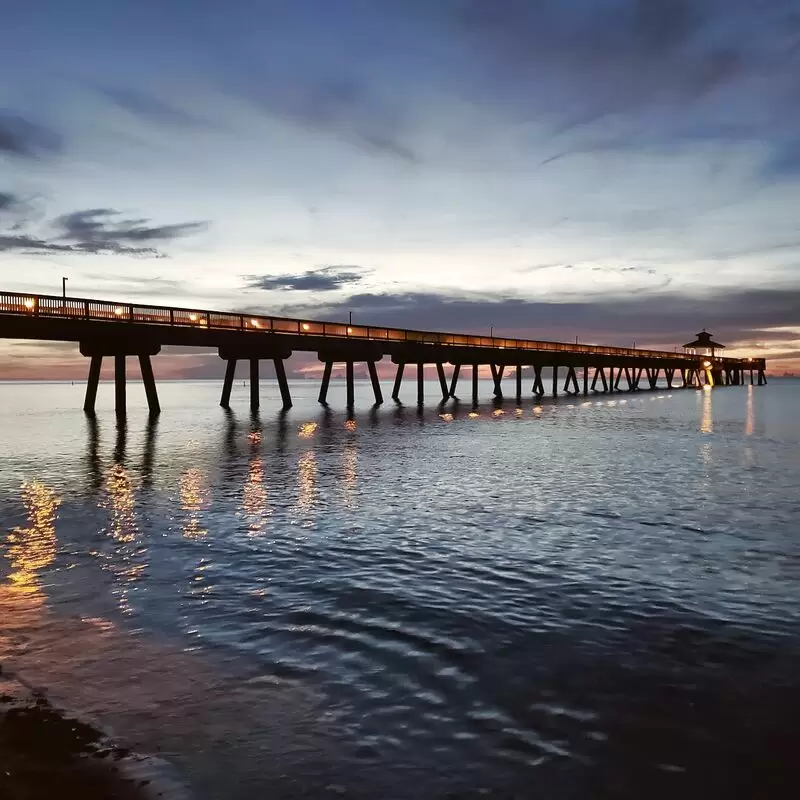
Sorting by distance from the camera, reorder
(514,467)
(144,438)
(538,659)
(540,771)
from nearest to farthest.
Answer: (540,771), (538,659), (514,467), (144,438)

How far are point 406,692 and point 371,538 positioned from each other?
18.8ft

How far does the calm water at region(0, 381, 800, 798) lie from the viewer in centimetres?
462

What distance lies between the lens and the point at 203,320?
38.2 metres

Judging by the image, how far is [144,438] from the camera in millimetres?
30984

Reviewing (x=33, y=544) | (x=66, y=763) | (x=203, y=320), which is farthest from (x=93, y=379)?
(x=66, y=763)

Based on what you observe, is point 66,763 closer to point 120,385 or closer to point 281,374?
point 120,385

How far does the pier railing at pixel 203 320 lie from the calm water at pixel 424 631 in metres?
16.8

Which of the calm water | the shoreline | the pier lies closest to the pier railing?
the pier

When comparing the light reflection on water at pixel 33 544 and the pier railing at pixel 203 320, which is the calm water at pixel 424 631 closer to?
the light reflection on water at pixel 33 544

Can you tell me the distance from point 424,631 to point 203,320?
34017mm

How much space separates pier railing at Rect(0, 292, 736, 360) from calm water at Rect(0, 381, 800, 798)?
16788 millimetres

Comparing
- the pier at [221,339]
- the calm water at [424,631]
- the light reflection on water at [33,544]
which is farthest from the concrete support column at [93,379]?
the light reflection on water at [33,544]

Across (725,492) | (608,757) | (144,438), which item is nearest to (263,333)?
(144,438)

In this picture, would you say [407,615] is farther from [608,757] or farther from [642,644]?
[608,757]
